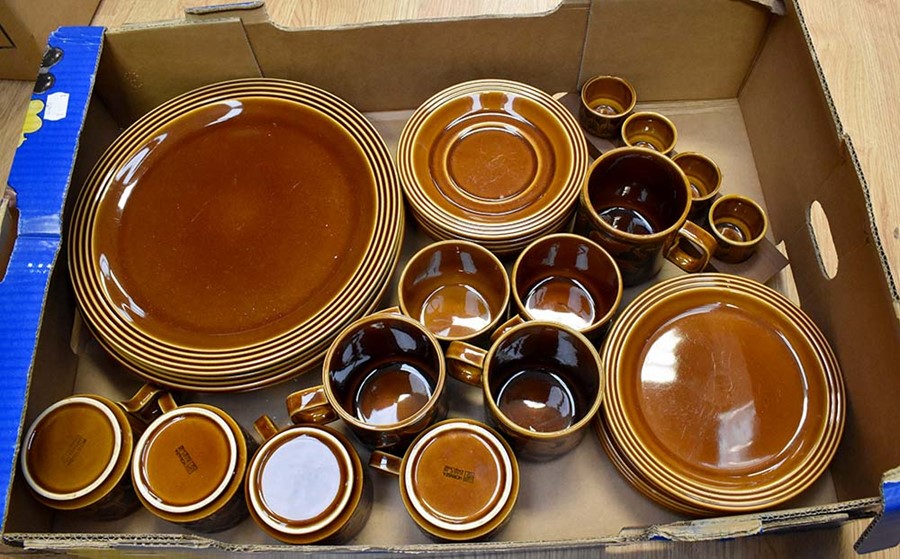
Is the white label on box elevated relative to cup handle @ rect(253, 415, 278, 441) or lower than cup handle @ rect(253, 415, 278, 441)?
elevated

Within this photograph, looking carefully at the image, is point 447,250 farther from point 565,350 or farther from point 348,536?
point 348,536

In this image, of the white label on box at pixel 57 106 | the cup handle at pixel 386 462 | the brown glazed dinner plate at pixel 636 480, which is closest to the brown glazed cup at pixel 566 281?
the brown glazed dinner plate at pixel 636 480

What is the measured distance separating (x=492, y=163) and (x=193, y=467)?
1.79ft

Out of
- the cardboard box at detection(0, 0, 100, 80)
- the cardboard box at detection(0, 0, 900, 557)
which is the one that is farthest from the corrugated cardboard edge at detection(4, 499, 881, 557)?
the cardboard box at detection(0, 0, 100, 80)

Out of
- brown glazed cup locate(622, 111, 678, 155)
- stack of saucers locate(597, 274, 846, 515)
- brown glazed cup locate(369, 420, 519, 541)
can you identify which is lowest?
brown glazed cup locate(369, 420, 519, 541)

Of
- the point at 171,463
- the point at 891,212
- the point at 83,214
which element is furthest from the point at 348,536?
the point at 891,212

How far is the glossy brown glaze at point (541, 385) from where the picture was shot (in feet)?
2.39

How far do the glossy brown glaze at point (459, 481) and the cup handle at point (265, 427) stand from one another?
0.16 meters

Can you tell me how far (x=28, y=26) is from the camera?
1.08 meters

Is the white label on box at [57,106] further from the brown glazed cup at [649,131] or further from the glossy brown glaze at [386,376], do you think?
the brown glazed cup at [649,131]

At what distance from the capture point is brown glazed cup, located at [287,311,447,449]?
0.72m

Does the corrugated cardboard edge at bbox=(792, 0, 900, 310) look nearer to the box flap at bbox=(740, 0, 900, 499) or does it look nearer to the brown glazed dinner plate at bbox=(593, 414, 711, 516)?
the box flap at bbox=(740, 0, 900, 499)

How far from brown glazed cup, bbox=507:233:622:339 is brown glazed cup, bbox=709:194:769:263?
0.54 feet

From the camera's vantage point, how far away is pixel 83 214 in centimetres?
87
